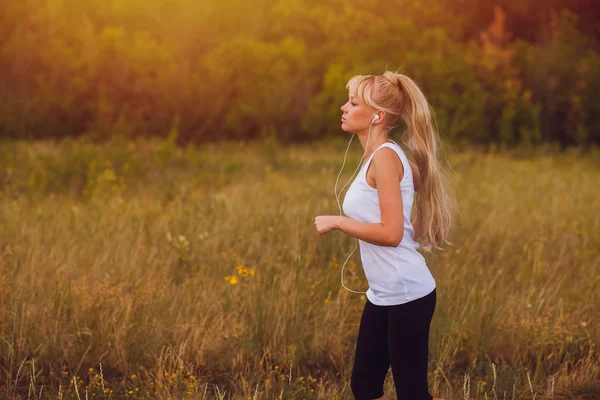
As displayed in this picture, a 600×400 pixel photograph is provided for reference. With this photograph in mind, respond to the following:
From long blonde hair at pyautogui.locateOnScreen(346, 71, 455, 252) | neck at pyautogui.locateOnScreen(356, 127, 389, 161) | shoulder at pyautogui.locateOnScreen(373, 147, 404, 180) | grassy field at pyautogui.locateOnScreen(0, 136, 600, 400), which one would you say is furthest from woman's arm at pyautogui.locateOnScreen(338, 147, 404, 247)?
grassy field at pyautogui.locateOnScreen(0, 136, 600, 400)

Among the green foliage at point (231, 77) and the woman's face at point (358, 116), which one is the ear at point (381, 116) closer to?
the woman's face at point (358, 116)

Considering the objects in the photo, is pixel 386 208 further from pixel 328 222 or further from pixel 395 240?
pixel 328 222

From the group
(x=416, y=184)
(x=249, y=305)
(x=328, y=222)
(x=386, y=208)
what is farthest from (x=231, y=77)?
(x=386, y=208)

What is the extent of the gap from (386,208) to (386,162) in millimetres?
175

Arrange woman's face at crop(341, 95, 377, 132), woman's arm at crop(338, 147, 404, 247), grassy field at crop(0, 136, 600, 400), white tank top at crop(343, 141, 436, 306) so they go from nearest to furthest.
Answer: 1. woman's arm at crop(338, 147, 404, 247)
2. white tank top at crop(343, 141, 436, 306)
3. woman's face at crop(341, 95, 377, 132)
4. grassy field at crop(0, 136, 600, 400)

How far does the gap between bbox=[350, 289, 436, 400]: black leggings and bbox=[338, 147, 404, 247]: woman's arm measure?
0.30m

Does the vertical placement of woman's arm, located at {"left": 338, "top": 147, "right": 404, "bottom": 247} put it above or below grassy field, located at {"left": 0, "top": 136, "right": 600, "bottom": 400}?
above

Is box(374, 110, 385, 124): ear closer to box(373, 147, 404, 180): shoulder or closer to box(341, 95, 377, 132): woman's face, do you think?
box(341, 95, 377, 132): woman's face

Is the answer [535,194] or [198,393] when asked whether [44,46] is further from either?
[198,393]

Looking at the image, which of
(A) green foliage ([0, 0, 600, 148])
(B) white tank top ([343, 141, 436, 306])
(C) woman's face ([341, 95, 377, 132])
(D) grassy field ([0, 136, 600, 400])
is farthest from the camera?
(A) green foliage ([0, 0, 600, 148])

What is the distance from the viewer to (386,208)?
2729 mm

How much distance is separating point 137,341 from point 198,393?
68 centimetres

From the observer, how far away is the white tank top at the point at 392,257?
284cm

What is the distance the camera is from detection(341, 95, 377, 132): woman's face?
116 inches
